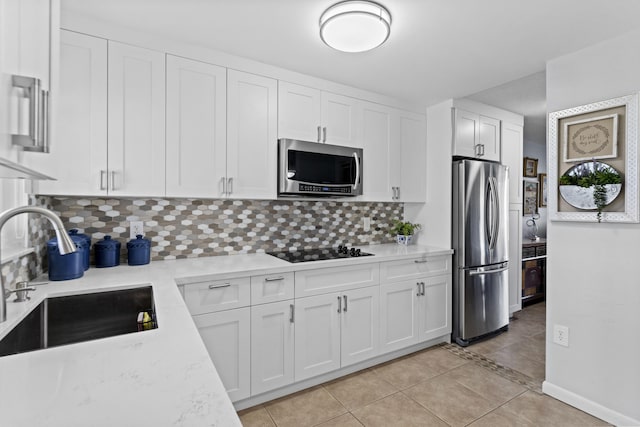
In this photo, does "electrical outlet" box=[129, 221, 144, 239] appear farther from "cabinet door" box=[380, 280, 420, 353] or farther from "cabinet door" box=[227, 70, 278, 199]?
"cabinet door" box=[380, 280, 420, 353]

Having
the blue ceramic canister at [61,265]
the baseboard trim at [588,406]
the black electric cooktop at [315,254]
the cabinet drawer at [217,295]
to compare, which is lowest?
the baseboard trim at [588,406]

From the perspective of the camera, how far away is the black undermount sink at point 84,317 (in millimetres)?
1293

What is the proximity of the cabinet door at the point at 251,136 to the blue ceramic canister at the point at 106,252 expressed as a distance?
31.7 inches

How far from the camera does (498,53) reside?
7.43ft

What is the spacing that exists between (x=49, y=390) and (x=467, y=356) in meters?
3.07

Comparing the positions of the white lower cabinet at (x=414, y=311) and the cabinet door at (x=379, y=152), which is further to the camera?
the cabinet door at (x=379, y=152)

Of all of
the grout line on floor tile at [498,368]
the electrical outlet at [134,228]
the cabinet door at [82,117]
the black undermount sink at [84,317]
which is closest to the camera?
the black undermount sink at [84,317]

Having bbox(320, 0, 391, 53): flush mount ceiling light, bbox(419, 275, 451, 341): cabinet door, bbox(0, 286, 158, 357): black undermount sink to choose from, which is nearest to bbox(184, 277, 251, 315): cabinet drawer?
bbox(0, 286, 158, 357): black undermount sink

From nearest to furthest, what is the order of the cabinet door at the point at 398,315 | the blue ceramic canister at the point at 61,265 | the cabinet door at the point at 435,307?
the blue ceramic canister at the point at 61,265 < the cabinet door at the point at 398,315 < the cabinet door at the point at 435,307

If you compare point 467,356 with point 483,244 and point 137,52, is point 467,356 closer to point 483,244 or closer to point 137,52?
point 483,244

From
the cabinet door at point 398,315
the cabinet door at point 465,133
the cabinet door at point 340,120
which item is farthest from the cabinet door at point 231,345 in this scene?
the cabinet door at point 465,133

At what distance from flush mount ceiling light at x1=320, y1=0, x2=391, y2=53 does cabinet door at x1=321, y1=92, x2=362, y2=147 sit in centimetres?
82

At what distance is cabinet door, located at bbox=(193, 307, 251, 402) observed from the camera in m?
1.96

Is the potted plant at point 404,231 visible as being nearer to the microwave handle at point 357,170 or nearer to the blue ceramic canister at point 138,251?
the microwave handle at point 357,170
